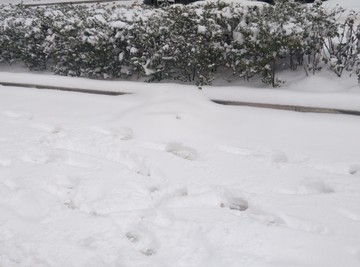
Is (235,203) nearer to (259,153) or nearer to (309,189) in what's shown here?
(309,189)

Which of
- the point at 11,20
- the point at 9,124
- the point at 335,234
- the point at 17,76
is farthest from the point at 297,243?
the point at 11,20

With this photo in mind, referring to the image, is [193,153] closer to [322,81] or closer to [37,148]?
[37,148]

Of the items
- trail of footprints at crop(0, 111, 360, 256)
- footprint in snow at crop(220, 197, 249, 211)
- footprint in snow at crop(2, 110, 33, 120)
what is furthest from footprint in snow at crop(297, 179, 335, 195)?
footprint in snow at crop(2, 110, 33, 120)

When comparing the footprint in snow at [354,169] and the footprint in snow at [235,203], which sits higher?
the footprint in snow at [354,169]

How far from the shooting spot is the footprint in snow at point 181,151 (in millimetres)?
3689

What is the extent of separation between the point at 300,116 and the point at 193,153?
134 centimetres

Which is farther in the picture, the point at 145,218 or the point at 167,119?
the point at 167,119

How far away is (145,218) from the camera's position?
9.11 feet

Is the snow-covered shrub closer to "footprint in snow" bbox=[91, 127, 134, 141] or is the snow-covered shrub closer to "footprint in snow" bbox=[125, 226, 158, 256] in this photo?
"footprint in snow" bbox=[91, 127, 134, 141]

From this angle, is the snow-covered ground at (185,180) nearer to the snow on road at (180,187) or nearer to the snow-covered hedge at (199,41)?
the snow on road at (180,187)

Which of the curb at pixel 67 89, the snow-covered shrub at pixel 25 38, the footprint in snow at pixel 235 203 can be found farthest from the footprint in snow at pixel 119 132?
the snow-covered shrub at pixel 25 38

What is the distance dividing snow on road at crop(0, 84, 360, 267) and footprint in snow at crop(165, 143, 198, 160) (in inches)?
0.4

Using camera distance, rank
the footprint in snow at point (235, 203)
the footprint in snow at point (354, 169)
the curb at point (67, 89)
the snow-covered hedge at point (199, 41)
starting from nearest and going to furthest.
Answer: the footprint in snow at point (235, 203) → the footprint in snow at point (354, 169) → the snow-covered hedge at point (199, 41) → the curb at point (67, 89)

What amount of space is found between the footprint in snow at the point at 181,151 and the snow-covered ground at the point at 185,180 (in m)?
0.02
